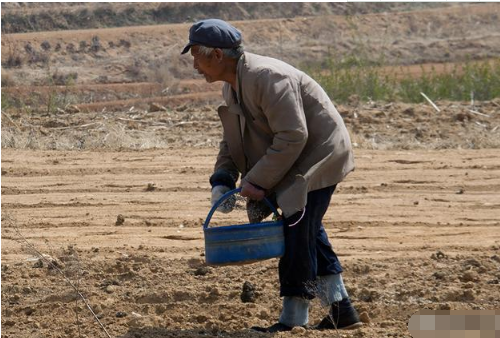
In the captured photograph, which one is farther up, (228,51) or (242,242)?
(228,51)

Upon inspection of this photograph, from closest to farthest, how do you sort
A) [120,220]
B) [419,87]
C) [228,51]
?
[228,51], [120,220], [419,87]

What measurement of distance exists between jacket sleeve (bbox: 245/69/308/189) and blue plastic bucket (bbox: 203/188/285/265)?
0.80 feet

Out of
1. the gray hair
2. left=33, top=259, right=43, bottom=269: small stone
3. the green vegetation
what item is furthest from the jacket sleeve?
the green vegetation

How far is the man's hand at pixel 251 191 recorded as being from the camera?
211 inches

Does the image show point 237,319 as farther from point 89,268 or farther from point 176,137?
point 176,137

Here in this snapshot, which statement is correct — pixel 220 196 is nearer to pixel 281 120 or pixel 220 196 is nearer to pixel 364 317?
pixel 281 120

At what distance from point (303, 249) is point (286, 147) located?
0.55 metres

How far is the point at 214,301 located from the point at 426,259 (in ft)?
5.56

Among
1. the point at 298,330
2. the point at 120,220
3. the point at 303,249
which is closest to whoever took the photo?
the point at 303,249

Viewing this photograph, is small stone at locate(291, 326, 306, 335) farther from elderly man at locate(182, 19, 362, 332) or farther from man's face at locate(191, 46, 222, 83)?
man's face at locate(191, 46, 222, 83)

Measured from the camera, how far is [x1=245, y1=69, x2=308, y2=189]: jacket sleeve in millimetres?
5238

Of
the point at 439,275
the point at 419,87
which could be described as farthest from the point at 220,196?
the point at 419,87

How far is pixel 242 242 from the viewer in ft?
17.7

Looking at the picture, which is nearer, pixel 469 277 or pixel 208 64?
pixel 208 64
